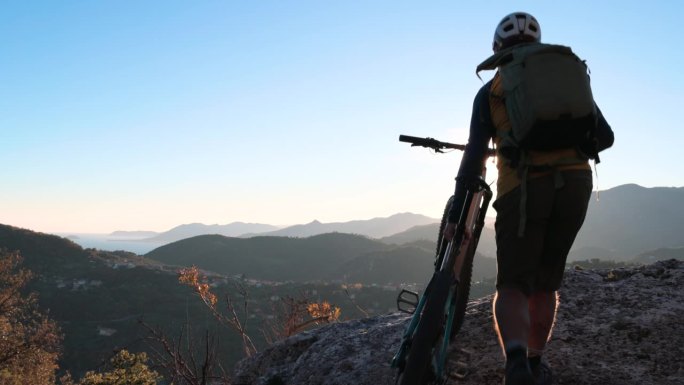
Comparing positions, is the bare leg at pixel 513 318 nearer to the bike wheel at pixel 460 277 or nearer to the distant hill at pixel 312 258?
the bike wheel at pixel 460 277

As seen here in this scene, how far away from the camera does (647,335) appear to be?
393cm

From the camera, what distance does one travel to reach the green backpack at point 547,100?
2381 millimetres

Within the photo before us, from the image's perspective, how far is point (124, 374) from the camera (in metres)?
20.7

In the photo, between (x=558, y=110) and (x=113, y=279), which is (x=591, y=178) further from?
(x=113, y=279)

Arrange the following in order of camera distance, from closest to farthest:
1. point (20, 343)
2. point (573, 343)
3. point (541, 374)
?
point (541, 374)
point (573, 343)
point (20, 343)

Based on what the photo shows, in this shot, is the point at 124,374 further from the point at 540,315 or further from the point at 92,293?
the point at 92,293

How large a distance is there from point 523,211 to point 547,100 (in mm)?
576

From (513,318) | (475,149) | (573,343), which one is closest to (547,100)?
(475,149)

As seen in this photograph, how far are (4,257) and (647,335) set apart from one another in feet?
136

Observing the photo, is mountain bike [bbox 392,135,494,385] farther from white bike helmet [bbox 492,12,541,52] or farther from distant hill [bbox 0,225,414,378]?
distant hill [bbox 0,225,414,378]

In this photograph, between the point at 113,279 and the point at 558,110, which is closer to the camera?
the point at 558,110

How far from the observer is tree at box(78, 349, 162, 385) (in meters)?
19.7

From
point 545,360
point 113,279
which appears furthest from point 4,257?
point 113,279

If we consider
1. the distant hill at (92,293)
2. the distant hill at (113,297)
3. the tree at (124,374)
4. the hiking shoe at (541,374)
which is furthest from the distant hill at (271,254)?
the hiking shoe at (541,374)
